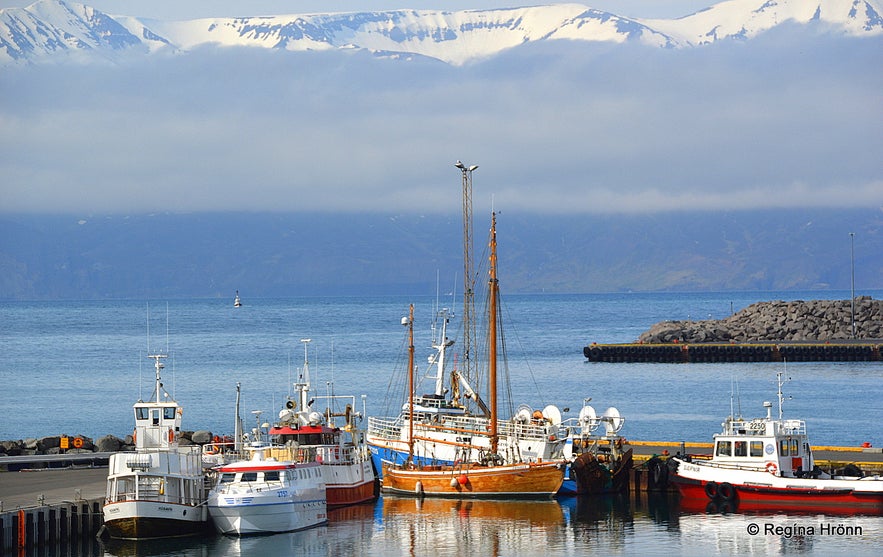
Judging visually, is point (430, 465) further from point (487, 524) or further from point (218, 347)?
point (218, 347)

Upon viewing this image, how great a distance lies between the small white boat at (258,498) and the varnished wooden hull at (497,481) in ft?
27.3

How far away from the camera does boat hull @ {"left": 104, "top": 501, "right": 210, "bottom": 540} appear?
1774 inches

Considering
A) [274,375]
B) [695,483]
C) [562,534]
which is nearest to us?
[562,534]

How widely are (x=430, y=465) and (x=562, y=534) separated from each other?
10231 millimetres

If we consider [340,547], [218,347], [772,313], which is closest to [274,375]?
[218,347]

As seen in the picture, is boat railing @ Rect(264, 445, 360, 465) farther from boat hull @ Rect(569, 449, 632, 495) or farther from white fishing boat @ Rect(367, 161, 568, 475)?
boat hull @ Rect(569, 449, 632, 495)

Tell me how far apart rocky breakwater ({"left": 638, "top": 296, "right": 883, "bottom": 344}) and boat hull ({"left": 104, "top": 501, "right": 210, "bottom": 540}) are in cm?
11832

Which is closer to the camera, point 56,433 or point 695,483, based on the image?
point 695,483

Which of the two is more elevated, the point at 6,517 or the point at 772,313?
the point at 772,313

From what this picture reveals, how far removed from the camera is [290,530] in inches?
1906

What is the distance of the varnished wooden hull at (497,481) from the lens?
181ft

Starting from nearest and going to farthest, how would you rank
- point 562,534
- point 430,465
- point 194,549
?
point 194,549 → point 562,534 → point 430,465

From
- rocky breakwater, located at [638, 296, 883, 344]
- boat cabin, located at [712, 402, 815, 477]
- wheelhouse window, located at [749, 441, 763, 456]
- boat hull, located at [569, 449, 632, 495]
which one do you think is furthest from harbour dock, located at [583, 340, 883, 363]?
wheelhouse window, located at [749, 441, 763, 456]

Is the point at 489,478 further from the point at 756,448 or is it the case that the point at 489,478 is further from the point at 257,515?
the point at 257,515
